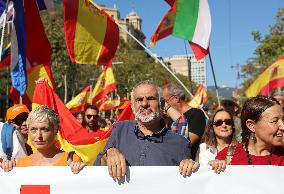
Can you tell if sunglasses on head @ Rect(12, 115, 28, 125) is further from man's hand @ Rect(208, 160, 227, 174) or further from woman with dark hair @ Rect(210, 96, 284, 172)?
man's hand @ Rect(208, 160, 227, 174)

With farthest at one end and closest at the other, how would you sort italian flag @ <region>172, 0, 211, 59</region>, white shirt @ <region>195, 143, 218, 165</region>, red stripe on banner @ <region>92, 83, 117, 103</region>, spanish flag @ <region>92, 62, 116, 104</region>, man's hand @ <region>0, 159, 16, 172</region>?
spanish flag @ <region>92, 62, 116, 104</region>
red stripe on banner @ <region>92, 83, 117, 103</region>
italian flag @ <region>172, 0, 211, 59</region>
white shirt @ <region>195, 143, 218, 165</region>
man's hand @ <region>0, 159, 16, 172</region>

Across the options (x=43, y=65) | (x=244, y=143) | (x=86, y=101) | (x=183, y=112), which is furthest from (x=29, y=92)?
(x=86, y=101)

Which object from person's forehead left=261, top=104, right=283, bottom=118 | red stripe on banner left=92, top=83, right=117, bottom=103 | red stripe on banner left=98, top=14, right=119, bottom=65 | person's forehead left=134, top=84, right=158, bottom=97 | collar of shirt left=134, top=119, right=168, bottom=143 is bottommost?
red stripe on banner left=92, top=83, right=117, bottom=103

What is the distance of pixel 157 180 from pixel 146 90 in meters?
0.75

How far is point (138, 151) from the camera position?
3.42m

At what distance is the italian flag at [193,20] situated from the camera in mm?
7828

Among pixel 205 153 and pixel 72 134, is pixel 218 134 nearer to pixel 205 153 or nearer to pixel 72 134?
pixel 205 153

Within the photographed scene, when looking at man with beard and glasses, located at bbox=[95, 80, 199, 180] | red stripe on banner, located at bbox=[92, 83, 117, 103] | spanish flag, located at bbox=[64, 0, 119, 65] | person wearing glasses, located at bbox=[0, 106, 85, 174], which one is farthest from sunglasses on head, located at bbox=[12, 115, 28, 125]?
red stripe on banner, located at bbox=[92, 83, 117, 103]

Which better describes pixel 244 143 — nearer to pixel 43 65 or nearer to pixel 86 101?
pixel 43 65

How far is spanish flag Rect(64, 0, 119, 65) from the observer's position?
7.51m

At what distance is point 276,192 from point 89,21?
525 centimetres

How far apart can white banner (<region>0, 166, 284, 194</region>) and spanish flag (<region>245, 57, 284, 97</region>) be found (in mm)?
7134

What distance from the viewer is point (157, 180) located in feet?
10.3

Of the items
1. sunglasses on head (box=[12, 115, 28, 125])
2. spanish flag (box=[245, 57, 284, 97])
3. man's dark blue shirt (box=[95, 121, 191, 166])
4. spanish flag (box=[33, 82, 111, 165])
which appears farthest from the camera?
spanish flag (box=[245, 57, 284, 97])
